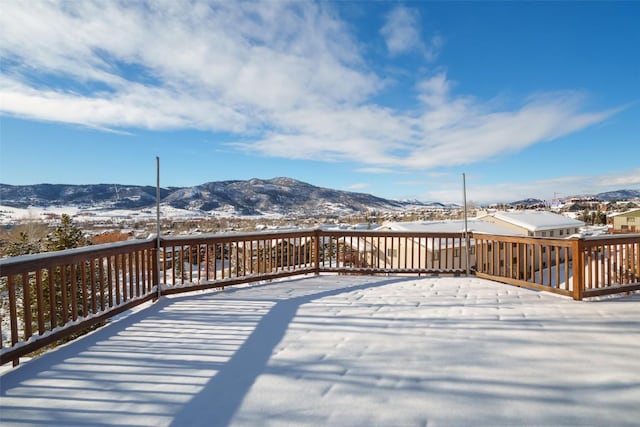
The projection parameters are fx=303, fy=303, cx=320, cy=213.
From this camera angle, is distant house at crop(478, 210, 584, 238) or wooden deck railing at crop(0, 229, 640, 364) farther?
distant house at crop(478, 210, 584, 238)

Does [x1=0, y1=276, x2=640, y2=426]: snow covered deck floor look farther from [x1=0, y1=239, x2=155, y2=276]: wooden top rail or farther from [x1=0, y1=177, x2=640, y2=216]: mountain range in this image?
[x1=0, y1=177, x2=640, y2=216]: mountain range

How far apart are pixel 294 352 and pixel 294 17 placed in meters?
6.64

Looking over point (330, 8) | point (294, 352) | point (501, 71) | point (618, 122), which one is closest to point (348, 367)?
point (294, 352)

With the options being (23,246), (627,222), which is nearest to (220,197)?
(23,246)

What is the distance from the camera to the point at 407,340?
251 centimetres

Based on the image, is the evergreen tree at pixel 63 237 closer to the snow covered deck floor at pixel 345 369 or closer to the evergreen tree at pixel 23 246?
the evergreen tree at pixel 23 246

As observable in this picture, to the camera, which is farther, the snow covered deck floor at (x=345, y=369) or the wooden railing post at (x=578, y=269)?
the wooden railing post at (x=578, y=269)

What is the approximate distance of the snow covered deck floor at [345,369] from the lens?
5.15 feet

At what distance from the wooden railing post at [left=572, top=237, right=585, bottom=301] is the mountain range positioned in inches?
1005

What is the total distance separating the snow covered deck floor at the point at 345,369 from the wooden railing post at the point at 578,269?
9.4 inches

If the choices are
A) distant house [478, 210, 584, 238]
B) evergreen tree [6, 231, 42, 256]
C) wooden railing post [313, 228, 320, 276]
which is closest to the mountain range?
distant house [478, 210, 584, 238]

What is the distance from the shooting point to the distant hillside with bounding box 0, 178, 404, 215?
30.3 meters

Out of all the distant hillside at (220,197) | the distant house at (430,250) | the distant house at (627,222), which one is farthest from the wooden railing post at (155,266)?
the distant hillside at (220,197)

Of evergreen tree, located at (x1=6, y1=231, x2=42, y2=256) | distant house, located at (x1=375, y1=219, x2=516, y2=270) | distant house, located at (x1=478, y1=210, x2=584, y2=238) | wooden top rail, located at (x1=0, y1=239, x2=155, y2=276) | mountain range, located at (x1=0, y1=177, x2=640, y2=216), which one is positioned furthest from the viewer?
mountain range, located at (x1=0, y1=177, x2=640, y2=216)
